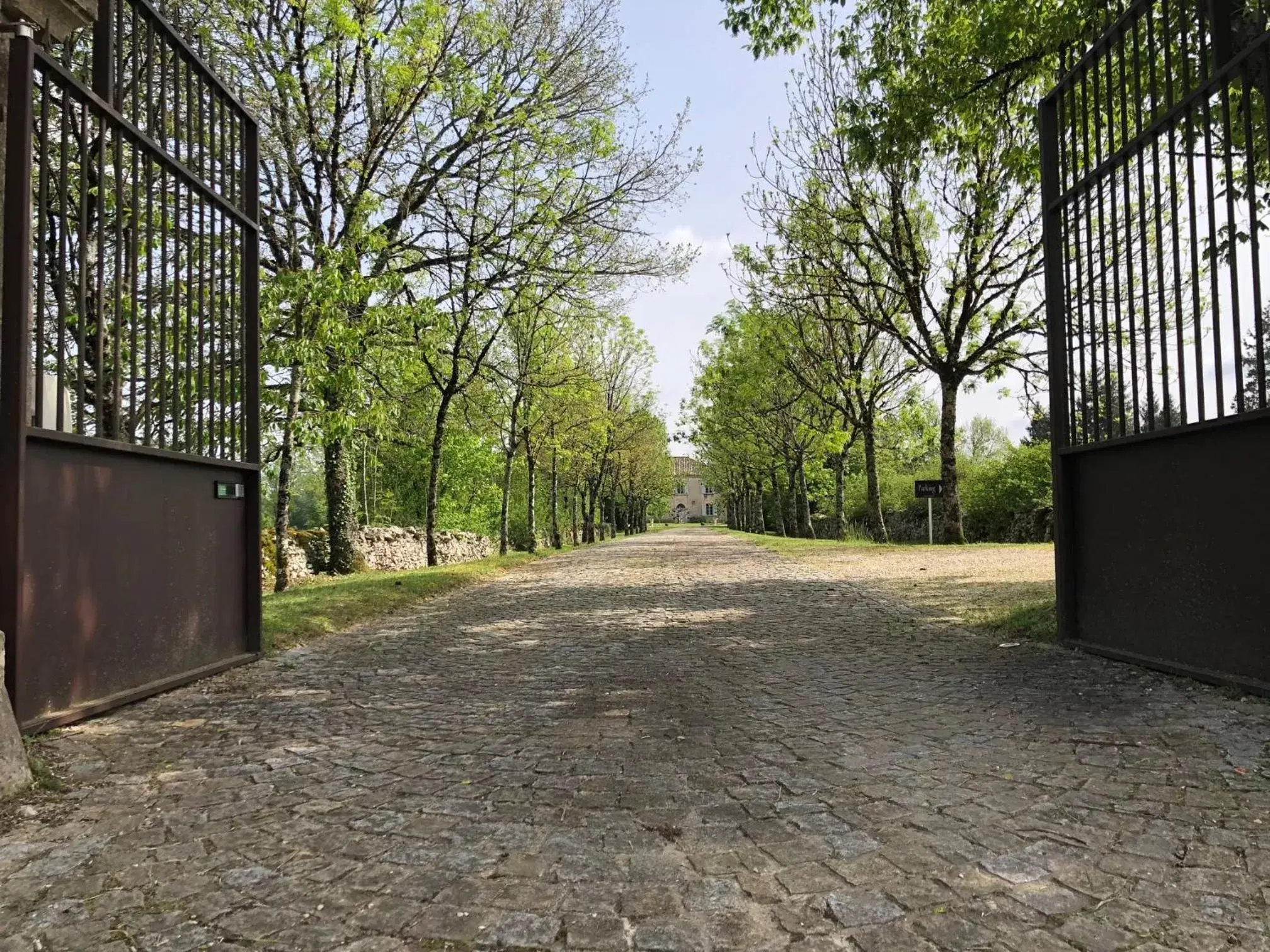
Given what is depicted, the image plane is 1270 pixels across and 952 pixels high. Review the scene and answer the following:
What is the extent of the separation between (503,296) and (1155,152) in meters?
14.1

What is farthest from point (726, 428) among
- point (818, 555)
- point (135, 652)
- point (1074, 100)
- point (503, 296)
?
point (135, 652)

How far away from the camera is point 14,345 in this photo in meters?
4.30

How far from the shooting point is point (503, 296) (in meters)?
18.0

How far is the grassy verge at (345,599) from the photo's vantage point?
28.0ft

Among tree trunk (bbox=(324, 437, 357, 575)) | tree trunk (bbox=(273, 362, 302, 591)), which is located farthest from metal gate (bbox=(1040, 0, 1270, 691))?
tree trunk (bbox=(324, 437, 357, 575))

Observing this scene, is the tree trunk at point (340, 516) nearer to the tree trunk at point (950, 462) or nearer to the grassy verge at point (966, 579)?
the grassy verge at point (966, 579)

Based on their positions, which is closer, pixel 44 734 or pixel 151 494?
pixel 44 734

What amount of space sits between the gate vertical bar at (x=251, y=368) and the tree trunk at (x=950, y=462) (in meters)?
17.3

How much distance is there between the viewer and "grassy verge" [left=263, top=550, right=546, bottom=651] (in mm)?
8523

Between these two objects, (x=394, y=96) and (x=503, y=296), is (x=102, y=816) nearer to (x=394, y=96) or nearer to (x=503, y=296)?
(x=394, y=96)

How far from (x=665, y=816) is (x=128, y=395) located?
562 centimetres

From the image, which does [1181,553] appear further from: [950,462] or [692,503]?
[692,503]

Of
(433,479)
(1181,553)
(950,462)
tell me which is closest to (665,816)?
(1181,553)

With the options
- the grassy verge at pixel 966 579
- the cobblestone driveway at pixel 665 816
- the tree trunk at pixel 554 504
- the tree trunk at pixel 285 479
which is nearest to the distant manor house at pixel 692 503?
the tree trunk at pixel 554 504
